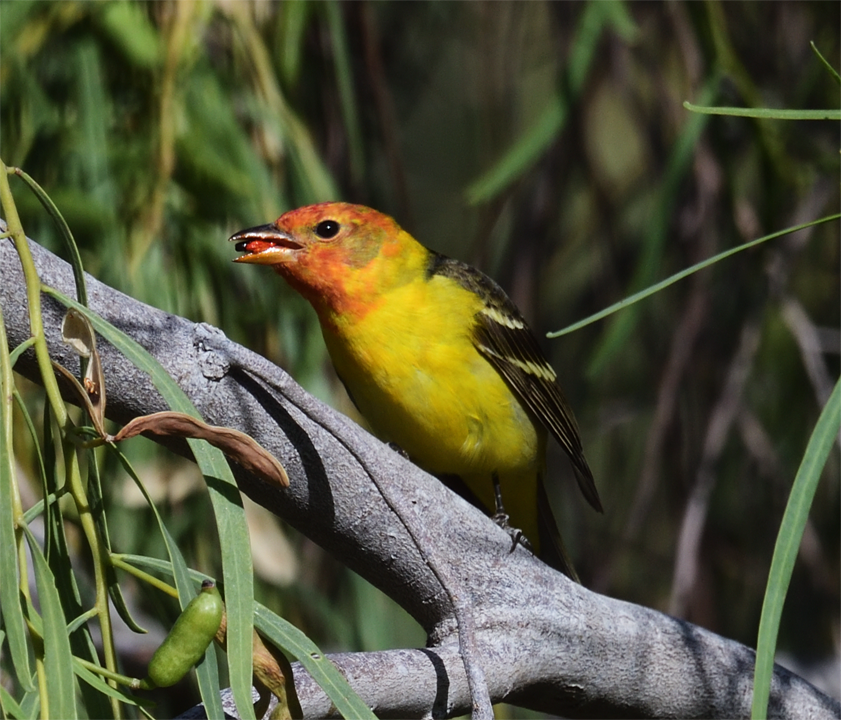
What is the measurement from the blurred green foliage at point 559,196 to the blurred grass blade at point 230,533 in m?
1.32

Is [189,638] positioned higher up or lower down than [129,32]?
lower down

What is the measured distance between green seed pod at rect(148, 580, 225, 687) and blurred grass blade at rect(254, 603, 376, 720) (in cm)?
14

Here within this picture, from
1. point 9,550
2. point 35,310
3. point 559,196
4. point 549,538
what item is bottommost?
point 549,538

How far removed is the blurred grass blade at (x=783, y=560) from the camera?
3.53 feet

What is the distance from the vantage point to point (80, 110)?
2.62m

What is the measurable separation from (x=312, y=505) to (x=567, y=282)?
127 inches

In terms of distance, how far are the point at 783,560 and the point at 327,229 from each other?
181 centimetres

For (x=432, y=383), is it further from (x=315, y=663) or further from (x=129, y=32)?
(x=315, y=663)

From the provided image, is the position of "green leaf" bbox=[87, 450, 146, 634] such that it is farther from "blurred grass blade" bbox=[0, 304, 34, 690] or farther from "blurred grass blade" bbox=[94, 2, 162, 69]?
"blurred grass blade" bbox=[94, 2, 162, 69]

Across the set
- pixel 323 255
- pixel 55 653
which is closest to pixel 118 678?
pixel 55 653

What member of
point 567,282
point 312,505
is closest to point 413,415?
point 312,505

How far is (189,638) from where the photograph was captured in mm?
1018

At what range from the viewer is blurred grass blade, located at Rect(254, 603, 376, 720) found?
3.67ft

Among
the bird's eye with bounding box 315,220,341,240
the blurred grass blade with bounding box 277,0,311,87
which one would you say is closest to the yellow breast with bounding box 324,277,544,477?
the bird's eye with bounding box 315,220,341,240
